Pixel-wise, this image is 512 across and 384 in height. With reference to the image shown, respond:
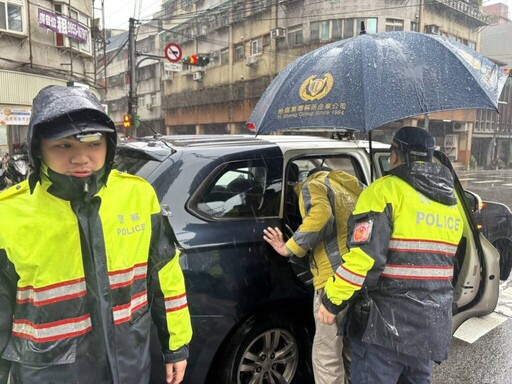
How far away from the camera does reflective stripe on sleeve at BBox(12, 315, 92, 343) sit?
128 centimetres

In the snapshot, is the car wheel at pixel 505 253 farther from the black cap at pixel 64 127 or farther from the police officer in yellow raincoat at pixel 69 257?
the black cap at pixel 64 127

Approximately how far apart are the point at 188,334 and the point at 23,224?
→ 0.74 m

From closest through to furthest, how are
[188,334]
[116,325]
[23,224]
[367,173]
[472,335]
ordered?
1. [23,224]
2. [116,325]
3. [188,334]
4. [367,173]
5. [472,335]

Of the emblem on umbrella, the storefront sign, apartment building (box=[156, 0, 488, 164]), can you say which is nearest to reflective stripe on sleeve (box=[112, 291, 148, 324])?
the emblem on umbrella

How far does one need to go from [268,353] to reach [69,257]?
1599 millimetres

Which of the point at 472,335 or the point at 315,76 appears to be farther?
the point at 472,335

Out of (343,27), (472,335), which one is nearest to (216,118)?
(343,27)

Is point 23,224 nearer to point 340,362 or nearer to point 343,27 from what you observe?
point 340,362

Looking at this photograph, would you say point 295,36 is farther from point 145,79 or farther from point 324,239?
point 324,239

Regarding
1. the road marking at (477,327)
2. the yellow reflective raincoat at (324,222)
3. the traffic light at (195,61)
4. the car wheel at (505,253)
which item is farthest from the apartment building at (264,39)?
the yellow reflective raincoat at (324,222)

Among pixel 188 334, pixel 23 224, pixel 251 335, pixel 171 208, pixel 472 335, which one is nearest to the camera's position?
pixel 23 224

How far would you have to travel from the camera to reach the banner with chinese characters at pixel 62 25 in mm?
16016

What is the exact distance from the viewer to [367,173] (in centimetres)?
308

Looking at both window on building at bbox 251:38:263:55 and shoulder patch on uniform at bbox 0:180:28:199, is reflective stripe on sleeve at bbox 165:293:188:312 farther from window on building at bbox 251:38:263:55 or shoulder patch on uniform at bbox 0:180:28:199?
window on building at bbox 251:38:263:55
